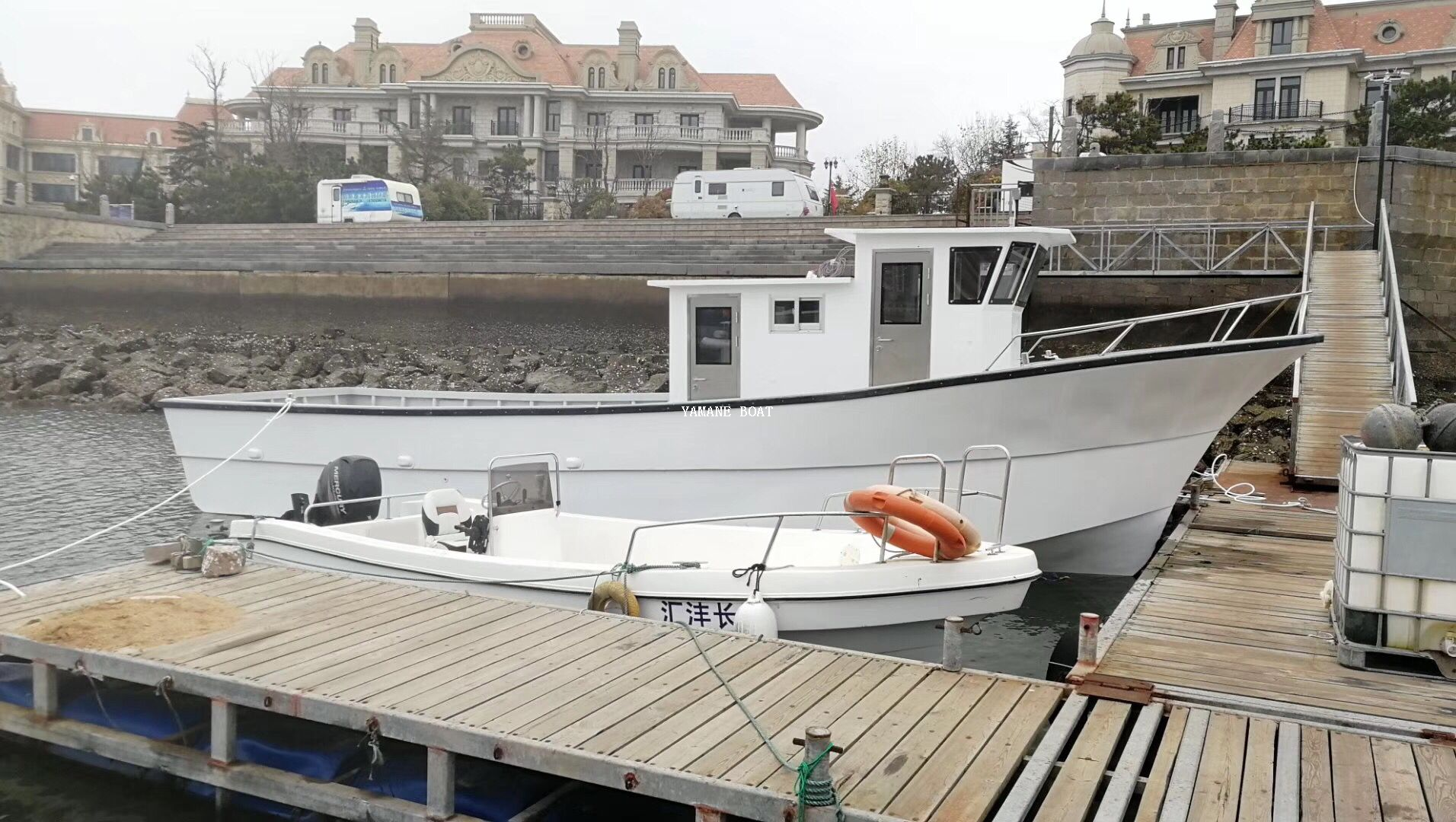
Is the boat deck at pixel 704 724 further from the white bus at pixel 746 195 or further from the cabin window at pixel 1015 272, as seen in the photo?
the white bus at pixel 746 195

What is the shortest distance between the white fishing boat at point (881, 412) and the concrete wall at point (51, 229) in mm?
30698

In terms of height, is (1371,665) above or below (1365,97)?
below

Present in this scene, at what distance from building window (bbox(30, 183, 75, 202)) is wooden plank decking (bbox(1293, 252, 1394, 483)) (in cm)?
7136

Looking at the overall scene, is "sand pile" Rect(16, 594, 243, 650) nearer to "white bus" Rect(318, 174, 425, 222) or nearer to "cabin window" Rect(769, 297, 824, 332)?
"cabin window" Rect(769, 297, 824, 332)

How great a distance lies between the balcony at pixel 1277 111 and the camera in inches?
1757

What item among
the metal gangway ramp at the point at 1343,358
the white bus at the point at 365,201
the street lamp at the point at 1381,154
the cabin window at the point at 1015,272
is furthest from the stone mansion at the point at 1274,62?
the cabin window at the point at 1015,272

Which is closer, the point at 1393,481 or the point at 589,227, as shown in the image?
the point at 1393,481

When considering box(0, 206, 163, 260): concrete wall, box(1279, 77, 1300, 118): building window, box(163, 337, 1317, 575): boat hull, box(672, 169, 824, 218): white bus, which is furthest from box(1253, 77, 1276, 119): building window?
box(163, 337, 1317, 575): boat hull

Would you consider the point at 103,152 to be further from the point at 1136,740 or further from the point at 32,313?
the point at 1136,740

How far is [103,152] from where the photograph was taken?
223 ft

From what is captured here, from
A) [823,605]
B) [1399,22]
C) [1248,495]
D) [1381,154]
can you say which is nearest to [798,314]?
[823,605]

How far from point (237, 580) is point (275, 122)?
181 feet

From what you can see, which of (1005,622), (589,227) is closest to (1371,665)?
(1005,622)

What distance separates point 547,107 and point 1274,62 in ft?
106
